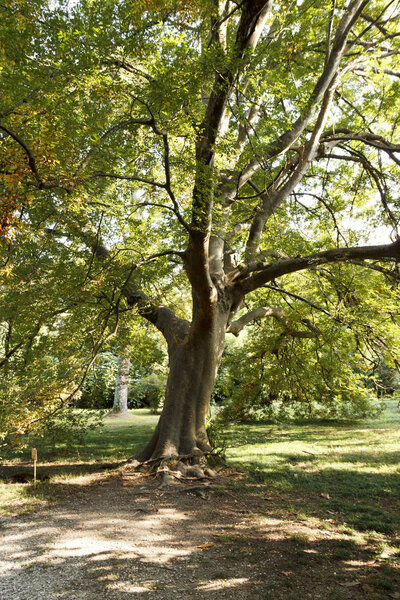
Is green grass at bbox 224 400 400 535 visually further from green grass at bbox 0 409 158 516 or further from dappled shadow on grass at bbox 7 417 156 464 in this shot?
green grass at bbox 0 409 158 516

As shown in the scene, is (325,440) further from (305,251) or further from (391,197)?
(391,197)

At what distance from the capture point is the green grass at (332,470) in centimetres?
508

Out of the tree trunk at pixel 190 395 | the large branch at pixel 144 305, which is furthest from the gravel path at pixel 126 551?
the large branch at pixel 144 305

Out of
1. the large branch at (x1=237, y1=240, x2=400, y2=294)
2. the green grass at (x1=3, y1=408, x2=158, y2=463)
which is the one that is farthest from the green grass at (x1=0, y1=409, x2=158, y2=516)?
the large branch at (x1=237, y1=240, x2=400, y2=294)

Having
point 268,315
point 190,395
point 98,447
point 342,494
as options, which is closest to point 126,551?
point 342,494

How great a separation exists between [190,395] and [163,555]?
13.2 ft

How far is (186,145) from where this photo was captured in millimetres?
7652

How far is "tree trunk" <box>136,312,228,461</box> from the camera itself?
757 cm

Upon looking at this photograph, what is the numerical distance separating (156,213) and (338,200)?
4.99m

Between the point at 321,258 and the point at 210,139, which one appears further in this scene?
the point at 321,258

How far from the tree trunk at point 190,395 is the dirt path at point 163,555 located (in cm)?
196

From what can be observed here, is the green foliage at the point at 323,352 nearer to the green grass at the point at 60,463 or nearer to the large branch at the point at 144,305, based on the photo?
the large branch at the point at 144,305

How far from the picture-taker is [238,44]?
4430 millimetres

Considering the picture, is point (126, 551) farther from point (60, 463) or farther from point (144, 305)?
point (144, 305)
